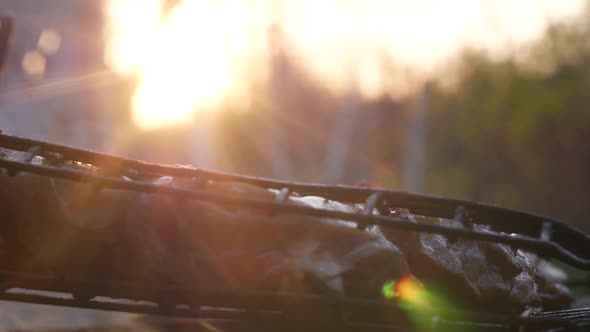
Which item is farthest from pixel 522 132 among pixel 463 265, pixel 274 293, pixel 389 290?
pixel 274 293

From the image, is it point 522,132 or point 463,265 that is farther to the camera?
point 522,132

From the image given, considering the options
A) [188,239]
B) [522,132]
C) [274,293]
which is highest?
[522,132]

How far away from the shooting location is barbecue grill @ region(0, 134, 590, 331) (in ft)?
8.66

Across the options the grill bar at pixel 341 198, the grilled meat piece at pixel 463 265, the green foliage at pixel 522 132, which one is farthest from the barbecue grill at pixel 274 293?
the green foliage at pixel 522 132

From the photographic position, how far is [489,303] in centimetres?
308

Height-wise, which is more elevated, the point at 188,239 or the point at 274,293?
the point at 188,239

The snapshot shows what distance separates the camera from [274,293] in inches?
109

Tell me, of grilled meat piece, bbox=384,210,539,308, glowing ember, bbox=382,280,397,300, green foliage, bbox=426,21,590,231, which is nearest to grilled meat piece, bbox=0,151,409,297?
glowing ember, bbox=382,280,397,300

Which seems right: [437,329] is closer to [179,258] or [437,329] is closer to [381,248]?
[381,248]

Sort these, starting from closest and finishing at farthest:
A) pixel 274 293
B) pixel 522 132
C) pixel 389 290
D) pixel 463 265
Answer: pixel 274 293, pixel 389 290, pixel 463 265, pixel 522 132

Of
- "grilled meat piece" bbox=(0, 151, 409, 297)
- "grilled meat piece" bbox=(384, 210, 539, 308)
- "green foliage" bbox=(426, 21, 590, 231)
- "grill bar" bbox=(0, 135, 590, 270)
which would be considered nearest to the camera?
"grill bar" bbox=(0, 135, 590, 270)

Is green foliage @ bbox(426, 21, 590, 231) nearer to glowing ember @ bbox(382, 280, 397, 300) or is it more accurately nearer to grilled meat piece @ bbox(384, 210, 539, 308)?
grilled meat piece @ bbox(384, 210, 539, 308)

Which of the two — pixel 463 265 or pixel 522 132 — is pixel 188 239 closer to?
pixel 463 265

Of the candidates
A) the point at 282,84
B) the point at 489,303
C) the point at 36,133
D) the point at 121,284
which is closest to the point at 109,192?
the point at 121,284
